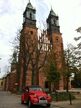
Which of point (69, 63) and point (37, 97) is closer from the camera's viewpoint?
point (37, 97)

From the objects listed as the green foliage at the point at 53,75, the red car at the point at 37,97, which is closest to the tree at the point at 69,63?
the green foliage at the point at 53,75

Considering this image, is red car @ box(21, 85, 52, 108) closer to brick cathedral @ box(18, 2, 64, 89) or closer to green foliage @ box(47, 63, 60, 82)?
green foliage @ box(47, 63, 60, 82)

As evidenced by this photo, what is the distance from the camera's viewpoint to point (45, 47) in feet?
197

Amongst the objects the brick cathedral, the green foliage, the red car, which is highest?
the brick cathedral

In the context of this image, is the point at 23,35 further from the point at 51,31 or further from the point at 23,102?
the point at 23,102

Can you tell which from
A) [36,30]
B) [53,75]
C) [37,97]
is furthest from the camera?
[36,30]

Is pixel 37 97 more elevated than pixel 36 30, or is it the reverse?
pixel 36 30

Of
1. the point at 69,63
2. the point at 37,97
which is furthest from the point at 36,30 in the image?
the point at 37,97

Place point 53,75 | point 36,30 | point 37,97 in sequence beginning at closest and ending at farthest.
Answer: point 37,97 < point 53,75 < point 36,30

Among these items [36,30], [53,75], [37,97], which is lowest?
[37,97]

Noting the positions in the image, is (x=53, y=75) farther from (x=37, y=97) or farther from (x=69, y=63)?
(x=37, y=97)

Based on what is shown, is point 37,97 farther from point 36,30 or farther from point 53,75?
point 36,30

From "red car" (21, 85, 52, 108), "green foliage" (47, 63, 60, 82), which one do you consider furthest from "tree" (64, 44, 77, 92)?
"red car" (21, 85, 52, 108)

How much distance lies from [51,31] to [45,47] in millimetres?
10040
